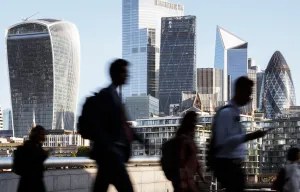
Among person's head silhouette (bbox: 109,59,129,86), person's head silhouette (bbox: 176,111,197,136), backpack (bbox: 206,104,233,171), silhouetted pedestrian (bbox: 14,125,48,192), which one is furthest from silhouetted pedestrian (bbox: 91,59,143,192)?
silhouetted pedestrian (bbox: 14,125,48,192)

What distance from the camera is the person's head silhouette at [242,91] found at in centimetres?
742

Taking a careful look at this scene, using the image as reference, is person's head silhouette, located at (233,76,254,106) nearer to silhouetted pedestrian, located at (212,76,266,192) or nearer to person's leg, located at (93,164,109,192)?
silhouetted pedestrian, located at (212,76,266,192)

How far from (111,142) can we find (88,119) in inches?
11.0

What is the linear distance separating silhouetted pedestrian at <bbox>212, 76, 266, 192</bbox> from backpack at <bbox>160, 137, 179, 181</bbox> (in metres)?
0.89

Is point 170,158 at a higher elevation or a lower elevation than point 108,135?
lower

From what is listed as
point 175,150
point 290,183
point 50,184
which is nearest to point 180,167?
point 175,150

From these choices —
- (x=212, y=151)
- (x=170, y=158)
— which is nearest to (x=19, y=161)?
(x=170, y=158)

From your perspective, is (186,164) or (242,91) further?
(186,164)

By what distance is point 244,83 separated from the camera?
742 centimetres

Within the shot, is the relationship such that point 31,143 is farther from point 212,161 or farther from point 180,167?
point 212,161

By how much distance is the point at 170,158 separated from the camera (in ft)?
27.0

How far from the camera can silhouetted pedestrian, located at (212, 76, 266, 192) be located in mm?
7195

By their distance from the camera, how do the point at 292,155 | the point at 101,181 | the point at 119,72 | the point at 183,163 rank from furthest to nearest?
the point at 292,155, the point at 183,163, the point at 119,72, the point at 101,181

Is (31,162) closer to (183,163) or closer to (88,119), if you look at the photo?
(183,163)
